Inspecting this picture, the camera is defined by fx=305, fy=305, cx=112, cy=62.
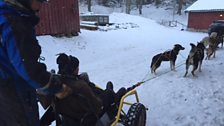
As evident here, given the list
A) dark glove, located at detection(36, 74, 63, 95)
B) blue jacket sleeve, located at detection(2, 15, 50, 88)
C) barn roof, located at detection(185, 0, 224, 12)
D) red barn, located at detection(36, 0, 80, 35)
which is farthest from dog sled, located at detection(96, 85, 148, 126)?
barn roof, located at detection(185, 0, 224, 12)

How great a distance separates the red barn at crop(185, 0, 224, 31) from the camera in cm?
3325

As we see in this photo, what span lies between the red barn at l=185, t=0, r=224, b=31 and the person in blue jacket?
32523 mm

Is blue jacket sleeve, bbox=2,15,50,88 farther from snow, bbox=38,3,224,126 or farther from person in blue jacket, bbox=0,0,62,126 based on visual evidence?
snow, bbox=38,3,224,126

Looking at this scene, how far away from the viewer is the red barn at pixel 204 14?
33.2 meters

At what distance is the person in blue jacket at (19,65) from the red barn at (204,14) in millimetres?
32523

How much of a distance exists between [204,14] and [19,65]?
34308 mm

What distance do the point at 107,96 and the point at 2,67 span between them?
2222 mm

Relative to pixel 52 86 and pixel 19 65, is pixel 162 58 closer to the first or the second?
pixel 52 86

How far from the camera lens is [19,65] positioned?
2682 mm

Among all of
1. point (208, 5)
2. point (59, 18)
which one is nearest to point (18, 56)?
point (59, 18)

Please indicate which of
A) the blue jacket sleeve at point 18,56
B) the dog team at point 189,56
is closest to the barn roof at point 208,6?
the dog team at point 189,56

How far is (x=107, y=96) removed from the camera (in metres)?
4.81

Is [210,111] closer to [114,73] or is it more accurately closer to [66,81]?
[66,81]

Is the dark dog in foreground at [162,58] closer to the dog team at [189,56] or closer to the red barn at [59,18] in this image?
the dog team at [189,56]
